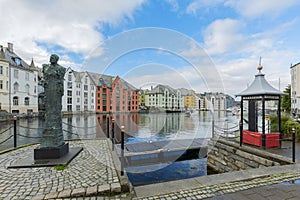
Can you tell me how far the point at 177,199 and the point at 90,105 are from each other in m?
47.9

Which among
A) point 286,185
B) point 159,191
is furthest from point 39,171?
point 286,185

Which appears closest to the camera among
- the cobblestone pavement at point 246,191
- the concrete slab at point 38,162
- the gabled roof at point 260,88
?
the cobblestone pavement at point 246,191

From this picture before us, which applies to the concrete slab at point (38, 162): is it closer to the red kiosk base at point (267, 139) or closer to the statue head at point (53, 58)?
the statue head at point (53, 58)

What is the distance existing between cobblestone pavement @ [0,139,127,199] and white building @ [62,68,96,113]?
135ft

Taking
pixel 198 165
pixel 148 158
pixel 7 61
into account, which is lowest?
pixel 198 165

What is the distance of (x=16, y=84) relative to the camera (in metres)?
32.0

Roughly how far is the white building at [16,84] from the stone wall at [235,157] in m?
36.5

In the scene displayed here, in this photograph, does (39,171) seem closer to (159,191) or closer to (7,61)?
(159,191)

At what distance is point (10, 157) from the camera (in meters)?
5.10

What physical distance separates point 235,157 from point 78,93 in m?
45.4

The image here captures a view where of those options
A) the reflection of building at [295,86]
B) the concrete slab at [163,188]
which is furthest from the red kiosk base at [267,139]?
the reflection of building at [295,86]

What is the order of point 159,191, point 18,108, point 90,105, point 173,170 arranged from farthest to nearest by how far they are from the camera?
point 90,105 < point 18,108 < point 173,170 < point 159,191

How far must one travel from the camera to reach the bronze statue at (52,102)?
5.02 meters

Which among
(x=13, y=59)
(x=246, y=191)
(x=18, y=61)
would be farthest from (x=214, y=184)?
(x=18, y=61)
